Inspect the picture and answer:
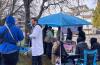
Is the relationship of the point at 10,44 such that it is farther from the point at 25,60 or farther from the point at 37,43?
the point at 25,60

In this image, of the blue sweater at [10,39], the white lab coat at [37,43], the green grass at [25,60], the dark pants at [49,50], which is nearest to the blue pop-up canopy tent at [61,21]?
the dark pants at [49,50]

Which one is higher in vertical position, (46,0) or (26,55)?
(46,0)

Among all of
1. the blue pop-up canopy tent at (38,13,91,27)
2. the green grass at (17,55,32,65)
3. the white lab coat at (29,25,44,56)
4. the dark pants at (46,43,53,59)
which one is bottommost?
the green grass at (17,55,32,65)

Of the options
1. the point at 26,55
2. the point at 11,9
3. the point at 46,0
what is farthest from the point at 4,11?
the point at 26,55

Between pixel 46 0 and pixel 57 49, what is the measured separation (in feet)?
31.8

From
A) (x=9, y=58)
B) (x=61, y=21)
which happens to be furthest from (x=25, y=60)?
(x=9, y=58)

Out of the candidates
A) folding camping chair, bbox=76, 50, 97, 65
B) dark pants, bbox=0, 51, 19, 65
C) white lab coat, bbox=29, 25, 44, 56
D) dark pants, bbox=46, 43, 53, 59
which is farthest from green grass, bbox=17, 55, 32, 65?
dark pants, bbox=0, 51, 19, 65

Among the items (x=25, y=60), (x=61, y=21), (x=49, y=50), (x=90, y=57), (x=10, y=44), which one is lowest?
(x=25, y=60)

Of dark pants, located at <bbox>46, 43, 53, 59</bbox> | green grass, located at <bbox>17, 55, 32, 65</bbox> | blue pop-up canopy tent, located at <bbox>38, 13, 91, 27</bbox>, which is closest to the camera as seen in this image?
blue pop-up canopy tent, located at <bbox>38, 13, 91, 27</bbox>

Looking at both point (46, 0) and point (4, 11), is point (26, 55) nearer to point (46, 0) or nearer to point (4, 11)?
point (46, 0)

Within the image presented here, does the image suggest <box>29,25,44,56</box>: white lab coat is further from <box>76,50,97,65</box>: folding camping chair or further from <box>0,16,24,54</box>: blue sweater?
<box>0,16,24,54</box>: blue sweater

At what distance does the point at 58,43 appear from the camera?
38.7 feet

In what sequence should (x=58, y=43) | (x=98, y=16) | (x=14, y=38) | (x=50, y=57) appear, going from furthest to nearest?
(x=98, y=16), (x=50, y=57), (x=58, y=43), (x=14, y=38)

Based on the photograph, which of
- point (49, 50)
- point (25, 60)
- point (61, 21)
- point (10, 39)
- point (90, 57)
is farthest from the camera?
point (25, 60)
